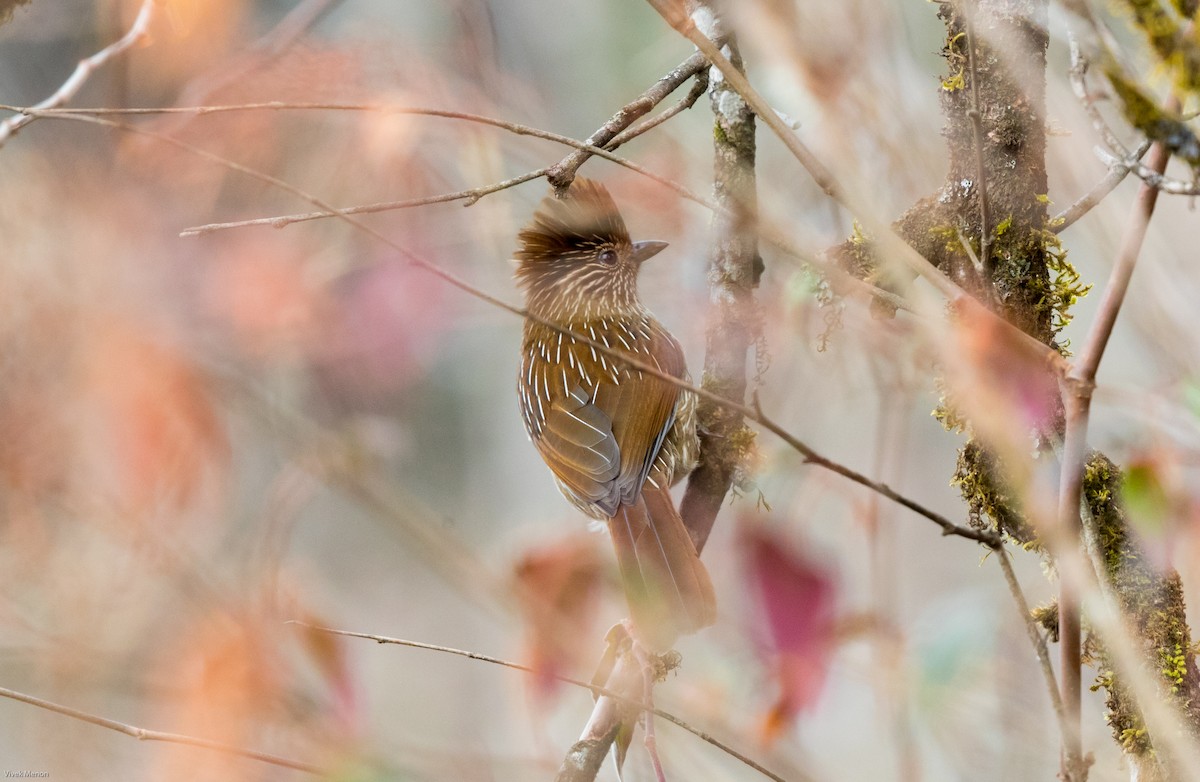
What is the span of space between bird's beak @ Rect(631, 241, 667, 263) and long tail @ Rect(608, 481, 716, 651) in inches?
39.7

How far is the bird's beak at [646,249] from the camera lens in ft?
13.2

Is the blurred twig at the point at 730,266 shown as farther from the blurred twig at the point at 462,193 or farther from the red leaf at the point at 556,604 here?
the red leaf at the point at 556,604

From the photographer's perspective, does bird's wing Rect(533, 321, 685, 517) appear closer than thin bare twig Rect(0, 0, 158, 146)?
No

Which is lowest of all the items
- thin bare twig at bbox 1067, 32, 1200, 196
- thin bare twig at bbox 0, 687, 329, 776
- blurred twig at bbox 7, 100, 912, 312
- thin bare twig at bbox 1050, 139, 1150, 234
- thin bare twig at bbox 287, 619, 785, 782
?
thin bare twig at bbox 0, 687, 329, 776

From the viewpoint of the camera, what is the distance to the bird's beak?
13.2 feet

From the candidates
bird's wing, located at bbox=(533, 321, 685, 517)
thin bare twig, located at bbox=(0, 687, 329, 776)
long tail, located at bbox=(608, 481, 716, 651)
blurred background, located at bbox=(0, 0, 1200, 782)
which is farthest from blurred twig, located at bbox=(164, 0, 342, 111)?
thin bare twig, located at bbox=(0, 687, 329, 776)

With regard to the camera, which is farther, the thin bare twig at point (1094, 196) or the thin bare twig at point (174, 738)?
the thin bare twig at point (1094, 196)

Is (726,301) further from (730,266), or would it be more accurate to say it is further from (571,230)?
(571,230)

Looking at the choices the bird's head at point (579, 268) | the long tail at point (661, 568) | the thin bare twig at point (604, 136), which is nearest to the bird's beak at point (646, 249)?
the bird's head at point (579, 268)

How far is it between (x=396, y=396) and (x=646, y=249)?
13.2 feet

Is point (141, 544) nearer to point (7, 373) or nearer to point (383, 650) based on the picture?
point (7, 373)

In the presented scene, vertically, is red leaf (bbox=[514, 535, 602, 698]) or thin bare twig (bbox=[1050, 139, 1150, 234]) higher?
thin bare twig (bbox=[1050, 139, 1150, 234])

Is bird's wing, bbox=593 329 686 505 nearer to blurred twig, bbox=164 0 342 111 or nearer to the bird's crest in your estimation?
the bird's crest

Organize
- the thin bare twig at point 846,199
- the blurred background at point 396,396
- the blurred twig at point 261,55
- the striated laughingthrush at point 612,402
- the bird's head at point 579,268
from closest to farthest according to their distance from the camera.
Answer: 1. the thin bare twig at point 846,199
2. the blurred background at point 396,396
3. the striated laughingthrush at point 612,402
4. the blurred twig at point 261,55
5. the bird's head at point 579,268
